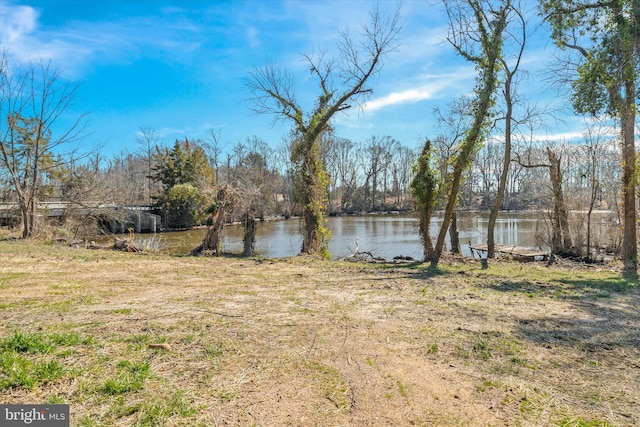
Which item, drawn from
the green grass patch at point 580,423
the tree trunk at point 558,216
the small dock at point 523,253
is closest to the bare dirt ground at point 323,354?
the green grass patch at point 580,423

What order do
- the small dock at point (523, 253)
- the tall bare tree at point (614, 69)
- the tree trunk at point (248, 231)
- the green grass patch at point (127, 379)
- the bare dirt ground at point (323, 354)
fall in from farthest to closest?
the small dock at point (523, 253)
the tree trunk at point (248, 231)
the tall bare tree at point (614, 69)
the green grass patch at point (127, 379)
the bare dirt ground at point (323, 354)

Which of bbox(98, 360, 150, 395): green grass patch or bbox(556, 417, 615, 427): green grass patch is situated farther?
bbox(98, 360, 150, 395): green grass patch

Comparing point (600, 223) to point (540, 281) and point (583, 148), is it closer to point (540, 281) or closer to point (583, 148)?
point (583, 148)

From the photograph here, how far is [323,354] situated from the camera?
3361mm

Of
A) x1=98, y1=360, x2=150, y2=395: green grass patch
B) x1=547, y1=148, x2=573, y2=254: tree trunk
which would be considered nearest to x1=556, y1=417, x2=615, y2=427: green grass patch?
x1=98, y1=360, x2=150, y2=395: green grass patch

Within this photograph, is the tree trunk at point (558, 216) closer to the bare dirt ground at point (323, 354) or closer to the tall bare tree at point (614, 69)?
the tall bare tree at point (614, 69)

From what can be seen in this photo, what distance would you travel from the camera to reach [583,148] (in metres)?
16.3

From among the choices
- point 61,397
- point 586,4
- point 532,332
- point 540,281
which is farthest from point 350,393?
point 586,4

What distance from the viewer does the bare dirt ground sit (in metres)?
2.44

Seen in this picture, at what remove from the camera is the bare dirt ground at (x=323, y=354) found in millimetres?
2441

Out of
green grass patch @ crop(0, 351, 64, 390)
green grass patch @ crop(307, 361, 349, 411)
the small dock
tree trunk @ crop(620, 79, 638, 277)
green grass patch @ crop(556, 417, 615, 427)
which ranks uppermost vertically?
tree trunk @ crop(620, 79, 638, 277)

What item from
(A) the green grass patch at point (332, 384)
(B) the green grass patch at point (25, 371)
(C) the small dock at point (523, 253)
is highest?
(B) the green grass patch at point (25, 371)

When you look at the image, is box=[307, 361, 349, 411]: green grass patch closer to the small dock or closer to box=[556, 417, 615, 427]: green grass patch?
box=[556, 417, 615, 427]: green grass patch

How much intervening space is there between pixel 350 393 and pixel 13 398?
2222mm
